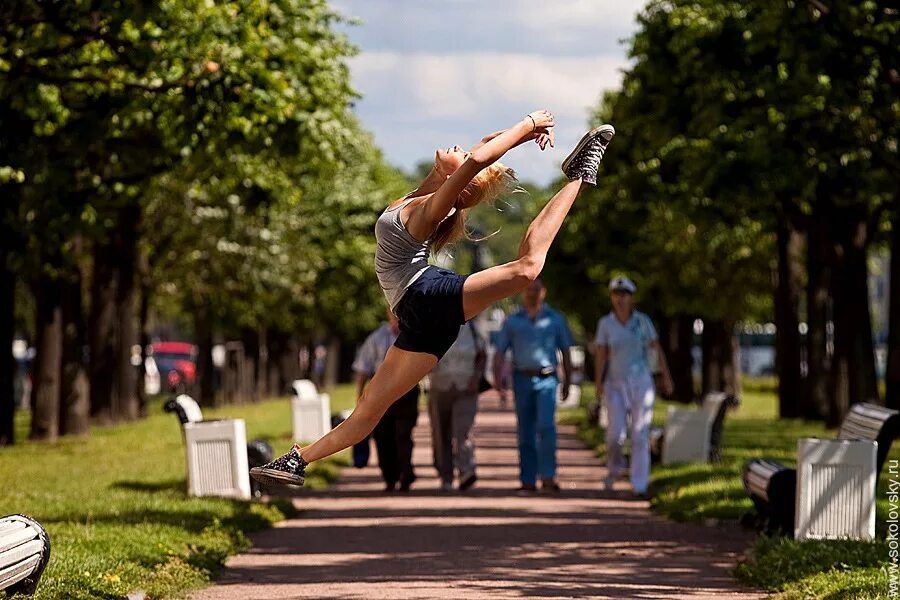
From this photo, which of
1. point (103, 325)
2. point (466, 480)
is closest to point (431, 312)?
point (466, 480)

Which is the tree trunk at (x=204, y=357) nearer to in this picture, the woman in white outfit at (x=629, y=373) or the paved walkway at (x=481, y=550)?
the paved walkway at (x=481, y=550)

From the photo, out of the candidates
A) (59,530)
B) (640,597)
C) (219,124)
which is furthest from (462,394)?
(640,597)

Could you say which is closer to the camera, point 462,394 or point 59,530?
point 59,530

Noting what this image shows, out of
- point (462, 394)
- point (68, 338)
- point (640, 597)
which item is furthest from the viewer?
point (68, 338)

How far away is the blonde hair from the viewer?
7824mm

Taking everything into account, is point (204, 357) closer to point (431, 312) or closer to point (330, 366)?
point (330, 366)

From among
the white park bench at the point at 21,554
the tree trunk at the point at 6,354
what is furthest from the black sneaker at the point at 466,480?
the tree trunk at the point at 6,354

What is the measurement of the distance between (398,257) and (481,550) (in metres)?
3.97

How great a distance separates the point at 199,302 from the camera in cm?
3891

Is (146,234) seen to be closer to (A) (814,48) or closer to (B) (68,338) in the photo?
(B) (68,338)

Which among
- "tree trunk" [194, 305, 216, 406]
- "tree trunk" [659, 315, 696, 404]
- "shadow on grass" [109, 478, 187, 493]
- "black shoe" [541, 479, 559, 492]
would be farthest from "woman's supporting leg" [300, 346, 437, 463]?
"tree trunk" [194, 305, 216, 406]

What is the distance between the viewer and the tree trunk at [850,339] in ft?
81.0

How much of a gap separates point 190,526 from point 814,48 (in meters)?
9.33

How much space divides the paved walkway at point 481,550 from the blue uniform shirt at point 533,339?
4.02ft
